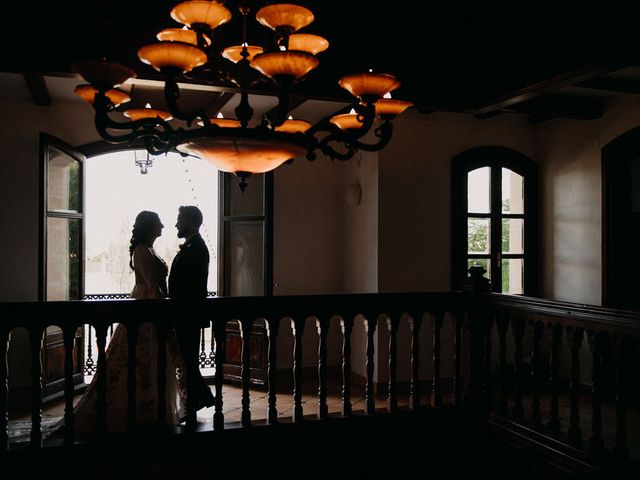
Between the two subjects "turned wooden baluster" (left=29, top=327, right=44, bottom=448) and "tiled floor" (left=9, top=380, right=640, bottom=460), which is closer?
"turned wooden baluster" (left=29, top=327, right=44, bottom=448)

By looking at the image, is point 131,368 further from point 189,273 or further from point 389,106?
point 389,106

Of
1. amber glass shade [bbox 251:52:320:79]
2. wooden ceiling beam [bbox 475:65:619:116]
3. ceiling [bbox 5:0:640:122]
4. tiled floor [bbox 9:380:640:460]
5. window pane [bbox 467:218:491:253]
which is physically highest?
ceiling [bbox 5:0:640:122]

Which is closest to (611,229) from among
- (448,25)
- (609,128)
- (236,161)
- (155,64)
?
(609,128)

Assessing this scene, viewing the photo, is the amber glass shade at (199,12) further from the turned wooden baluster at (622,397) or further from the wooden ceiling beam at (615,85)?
the wooden ceiling beam at (615,85)

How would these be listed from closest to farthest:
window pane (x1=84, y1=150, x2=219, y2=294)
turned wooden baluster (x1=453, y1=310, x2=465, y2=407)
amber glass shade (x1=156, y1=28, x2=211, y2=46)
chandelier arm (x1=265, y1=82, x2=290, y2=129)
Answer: chandelier arm (x1=265, y1=82, x2=290, y2=129) < amber glass shade (x1=156, y1=28, x2=211, y2=46) < turned wooden baluster (x1=453, y1=310, x2=465, y2=407) < window pane (x1=84, y1=150, x2=219, y2=294)

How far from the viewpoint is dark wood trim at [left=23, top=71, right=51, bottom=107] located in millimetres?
4875

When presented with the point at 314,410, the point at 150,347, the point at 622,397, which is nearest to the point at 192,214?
the point at 150,347

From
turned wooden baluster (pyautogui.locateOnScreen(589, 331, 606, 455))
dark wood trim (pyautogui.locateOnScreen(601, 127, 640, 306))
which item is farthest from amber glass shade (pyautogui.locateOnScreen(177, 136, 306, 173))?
dark wood trim (pyautogui.locateOnScreen(601, 127, 640, 306))

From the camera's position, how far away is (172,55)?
237cm

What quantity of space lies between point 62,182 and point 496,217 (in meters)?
4.76

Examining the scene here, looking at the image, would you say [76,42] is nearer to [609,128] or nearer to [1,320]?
[1,320]

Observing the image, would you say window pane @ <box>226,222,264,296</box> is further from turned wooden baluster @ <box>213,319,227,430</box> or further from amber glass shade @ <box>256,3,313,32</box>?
amber glass shade @ <box>256,3,313,32</box>

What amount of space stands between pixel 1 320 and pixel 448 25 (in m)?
3.21

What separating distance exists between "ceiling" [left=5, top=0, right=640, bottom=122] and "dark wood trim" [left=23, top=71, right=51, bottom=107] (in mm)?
1014
